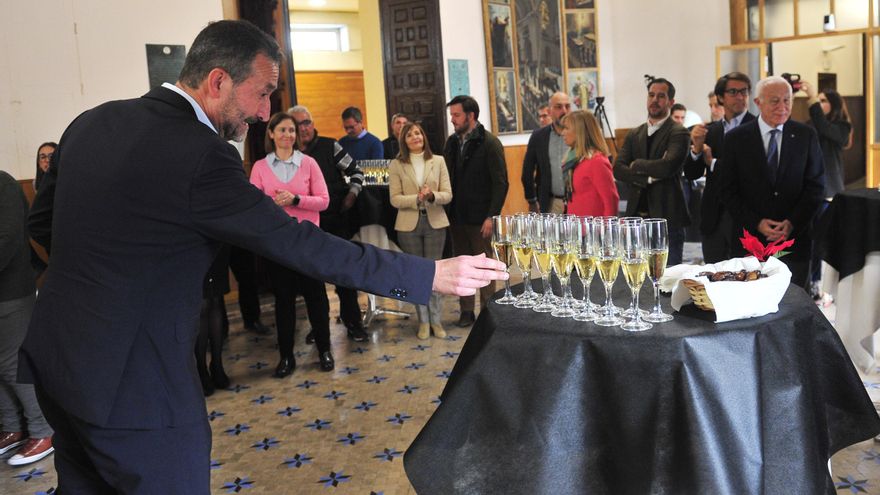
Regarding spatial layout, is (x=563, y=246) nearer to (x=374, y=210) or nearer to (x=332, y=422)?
(x=332, y=422)

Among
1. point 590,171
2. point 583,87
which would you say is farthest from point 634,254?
point 583,87

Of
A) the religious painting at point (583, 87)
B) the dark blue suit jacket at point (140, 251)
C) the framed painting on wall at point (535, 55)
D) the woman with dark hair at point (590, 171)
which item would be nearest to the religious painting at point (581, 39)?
the framed painting on wall at point (535, 55)

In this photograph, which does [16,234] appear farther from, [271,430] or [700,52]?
[700,52]

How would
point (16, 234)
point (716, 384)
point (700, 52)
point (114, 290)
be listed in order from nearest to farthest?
point (114, 290) → point (716, 384) → point (16, 234) → point (700, 52)

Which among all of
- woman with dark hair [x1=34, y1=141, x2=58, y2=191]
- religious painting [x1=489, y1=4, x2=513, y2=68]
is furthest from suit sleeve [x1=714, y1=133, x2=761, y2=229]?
religious painting [x1=489, y1=4, x2=513, y2=68]

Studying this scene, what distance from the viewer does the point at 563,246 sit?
240 centimetres

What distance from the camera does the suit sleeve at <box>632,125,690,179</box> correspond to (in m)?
5.27

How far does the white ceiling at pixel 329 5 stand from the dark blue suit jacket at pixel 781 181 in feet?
35.0

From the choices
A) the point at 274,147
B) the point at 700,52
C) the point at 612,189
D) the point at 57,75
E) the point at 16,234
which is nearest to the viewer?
the point at 16,234

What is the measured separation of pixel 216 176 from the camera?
5.96ft

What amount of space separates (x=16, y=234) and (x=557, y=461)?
2836 millimetres

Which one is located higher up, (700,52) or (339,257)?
(700,52)

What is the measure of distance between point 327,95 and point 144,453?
14.1 m

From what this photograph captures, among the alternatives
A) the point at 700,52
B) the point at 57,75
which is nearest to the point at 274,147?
the point at 57,75
